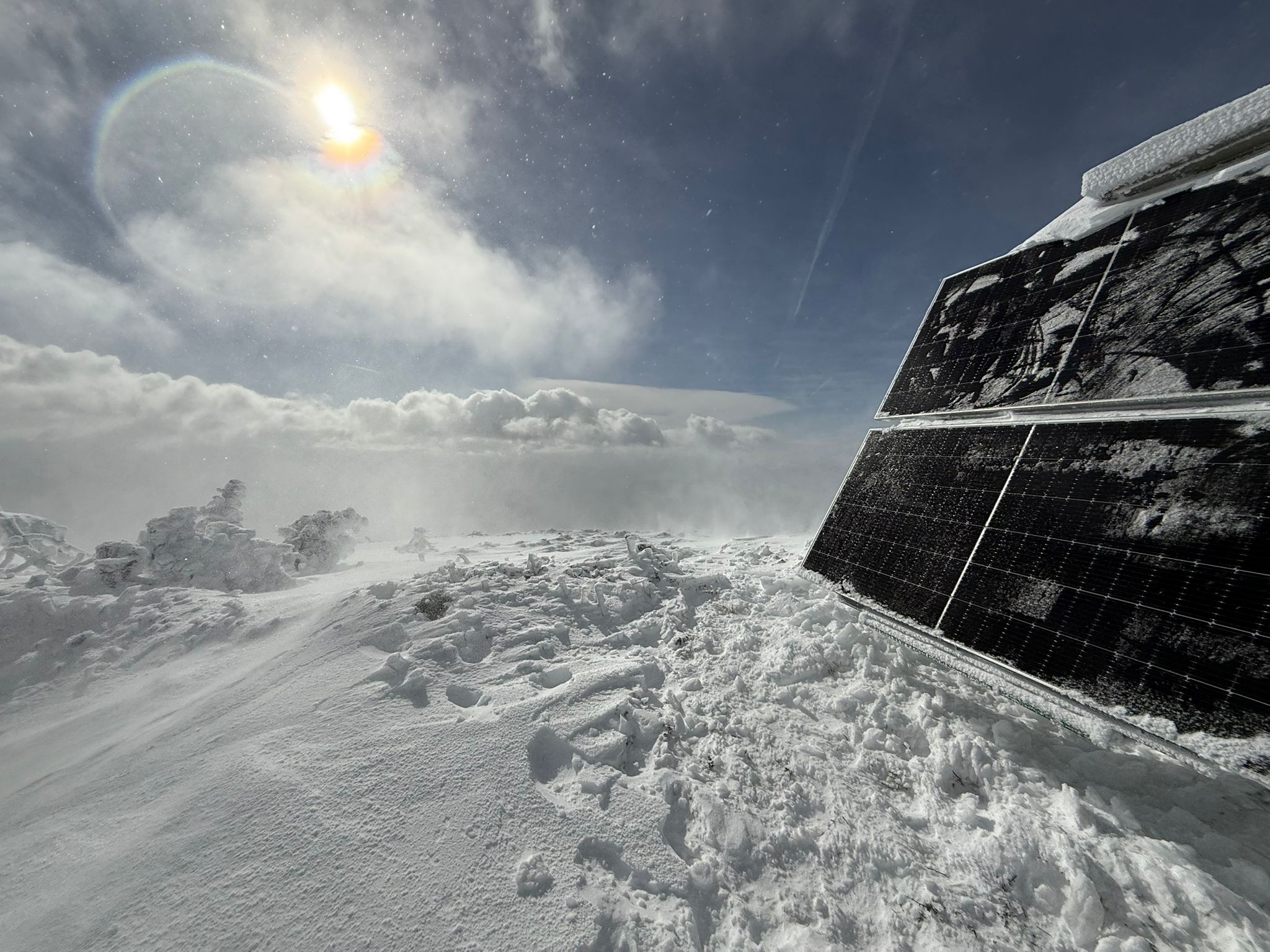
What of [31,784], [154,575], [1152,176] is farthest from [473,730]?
[154,575]

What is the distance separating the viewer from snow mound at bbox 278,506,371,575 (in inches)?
792

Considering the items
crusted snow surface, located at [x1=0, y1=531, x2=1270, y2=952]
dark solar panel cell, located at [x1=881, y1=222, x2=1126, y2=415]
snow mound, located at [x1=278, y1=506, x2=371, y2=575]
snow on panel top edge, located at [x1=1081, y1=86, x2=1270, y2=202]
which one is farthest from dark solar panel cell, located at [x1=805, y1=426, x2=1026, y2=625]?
snow mound, located at [x1=278, y1=506, x2=371, y2=575]

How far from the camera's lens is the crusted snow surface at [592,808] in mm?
3582

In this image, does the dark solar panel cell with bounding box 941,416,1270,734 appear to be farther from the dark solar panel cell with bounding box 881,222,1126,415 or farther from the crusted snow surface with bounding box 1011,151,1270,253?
the crusted snow surface with bounding box 1011,151,1270,253

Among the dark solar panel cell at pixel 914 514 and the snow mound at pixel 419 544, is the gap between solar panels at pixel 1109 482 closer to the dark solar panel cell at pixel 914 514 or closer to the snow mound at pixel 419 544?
the dark solar panel cell at pixel 914 514

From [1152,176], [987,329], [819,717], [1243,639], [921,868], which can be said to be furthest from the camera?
[987,329]

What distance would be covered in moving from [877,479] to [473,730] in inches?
312

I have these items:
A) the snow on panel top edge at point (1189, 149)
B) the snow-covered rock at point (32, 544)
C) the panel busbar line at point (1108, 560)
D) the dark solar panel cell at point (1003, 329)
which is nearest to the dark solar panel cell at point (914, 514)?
the panel busbar line at point (1108, 560)

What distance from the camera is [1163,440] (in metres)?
4.96

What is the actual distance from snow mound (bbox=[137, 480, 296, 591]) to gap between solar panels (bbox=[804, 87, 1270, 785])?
61.8 feet

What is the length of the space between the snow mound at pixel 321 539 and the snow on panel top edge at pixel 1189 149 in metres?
27.0

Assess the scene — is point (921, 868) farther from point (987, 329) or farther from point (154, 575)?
point (154, 575)

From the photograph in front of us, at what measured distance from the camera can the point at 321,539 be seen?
21344 mm

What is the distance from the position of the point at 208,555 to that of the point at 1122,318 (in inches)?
965
